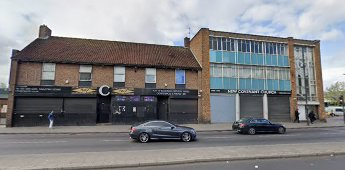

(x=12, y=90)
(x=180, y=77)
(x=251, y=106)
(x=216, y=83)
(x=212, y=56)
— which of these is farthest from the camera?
(x=251, y=106)

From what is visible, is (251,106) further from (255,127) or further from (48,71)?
(48,71)

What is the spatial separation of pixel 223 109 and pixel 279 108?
24.6 ft

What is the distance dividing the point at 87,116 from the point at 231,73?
16622 millimetres

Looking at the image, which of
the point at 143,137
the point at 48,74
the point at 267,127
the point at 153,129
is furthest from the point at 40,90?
the point at 267,127

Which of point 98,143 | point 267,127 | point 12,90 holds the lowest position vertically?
point 98,143

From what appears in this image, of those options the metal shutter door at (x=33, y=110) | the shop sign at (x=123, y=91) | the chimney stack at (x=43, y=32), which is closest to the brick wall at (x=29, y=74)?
the metal shutter door at (x=33, y=110)

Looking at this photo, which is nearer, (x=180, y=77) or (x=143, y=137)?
(x=143, y=137)

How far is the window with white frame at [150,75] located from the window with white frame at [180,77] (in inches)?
96.9

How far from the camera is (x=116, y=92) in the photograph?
23828 millimetres

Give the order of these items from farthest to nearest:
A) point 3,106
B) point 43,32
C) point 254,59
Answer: point 3,106 → point 254,59 → point 43,32

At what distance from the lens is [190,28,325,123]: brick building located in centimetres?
2695

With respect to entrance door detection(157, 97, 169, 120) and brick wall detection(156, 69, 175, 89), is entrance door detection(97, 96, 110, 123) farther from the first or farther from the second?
brick wall detection(156, 69, 175, 89)

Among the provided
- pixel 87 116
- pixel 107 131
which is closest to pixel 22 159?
pixel 107 131

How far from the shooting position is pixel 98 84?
23672 millimetres
